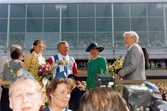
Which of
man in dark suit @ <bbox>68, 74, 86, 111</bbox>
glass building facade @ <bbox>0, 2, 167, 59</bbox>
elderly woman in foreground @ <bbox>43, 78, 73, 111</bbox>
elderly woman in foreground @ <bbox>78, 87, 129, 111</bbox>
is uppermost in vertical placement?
glass building facade @ <bbox>0, 2, 167, 59</bbox>

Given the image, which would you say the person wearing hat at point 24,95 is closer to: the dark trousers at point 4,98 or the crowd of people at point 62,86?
the crowd of people at point 62,86

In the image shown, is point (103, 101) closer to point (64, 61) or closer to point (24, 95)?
point (24, 95)

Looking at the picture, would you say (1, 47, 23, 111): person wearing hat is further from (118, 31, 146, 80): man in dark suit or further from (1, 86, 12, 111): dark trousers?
(118, 31, 146, 80): man in dark suit

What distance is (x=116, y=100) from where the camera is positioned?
1.71 m

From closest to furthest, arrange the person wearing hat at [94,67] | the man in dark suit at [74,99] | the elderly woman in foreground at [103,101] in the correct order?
1. the elderly woman in foreground at [103,101]
2. the man in dark suit at [74,99]
3. the person wearing hat at [94,67]

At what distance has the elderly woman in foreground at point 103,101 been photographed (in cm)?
167

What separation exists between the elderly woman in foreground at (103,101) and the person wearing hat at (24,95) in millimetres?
437

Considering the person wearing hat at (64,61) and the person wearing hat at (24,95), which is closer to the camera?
the person wearing hat at (24,95)

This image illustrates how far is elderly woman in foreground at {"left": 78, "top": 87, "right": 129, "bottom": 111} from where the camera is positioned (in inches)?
65.8

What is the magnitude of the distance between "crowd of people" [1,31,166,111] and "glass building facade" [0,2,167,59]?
13.5 metres

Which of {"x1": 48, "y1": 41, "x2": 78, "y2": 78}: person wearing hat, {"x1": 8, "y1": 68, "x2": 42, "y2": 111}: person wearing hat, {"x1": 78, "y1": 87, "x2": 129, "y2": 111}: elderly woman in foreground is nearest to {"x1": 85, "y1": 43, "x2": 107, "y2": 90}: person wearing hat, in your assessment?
{"x1": 48, "y1": 41, "x2": 78, "y2": 78}: person wearing hat

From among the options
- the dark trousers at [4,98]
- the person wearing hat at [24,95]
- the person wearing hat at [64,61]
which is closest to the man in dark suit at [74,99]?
the person wearing hat at [64,61]

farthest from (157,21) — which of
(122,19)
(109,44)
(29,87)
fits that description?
(29,87)

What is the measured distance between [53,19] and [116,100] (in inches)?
708
